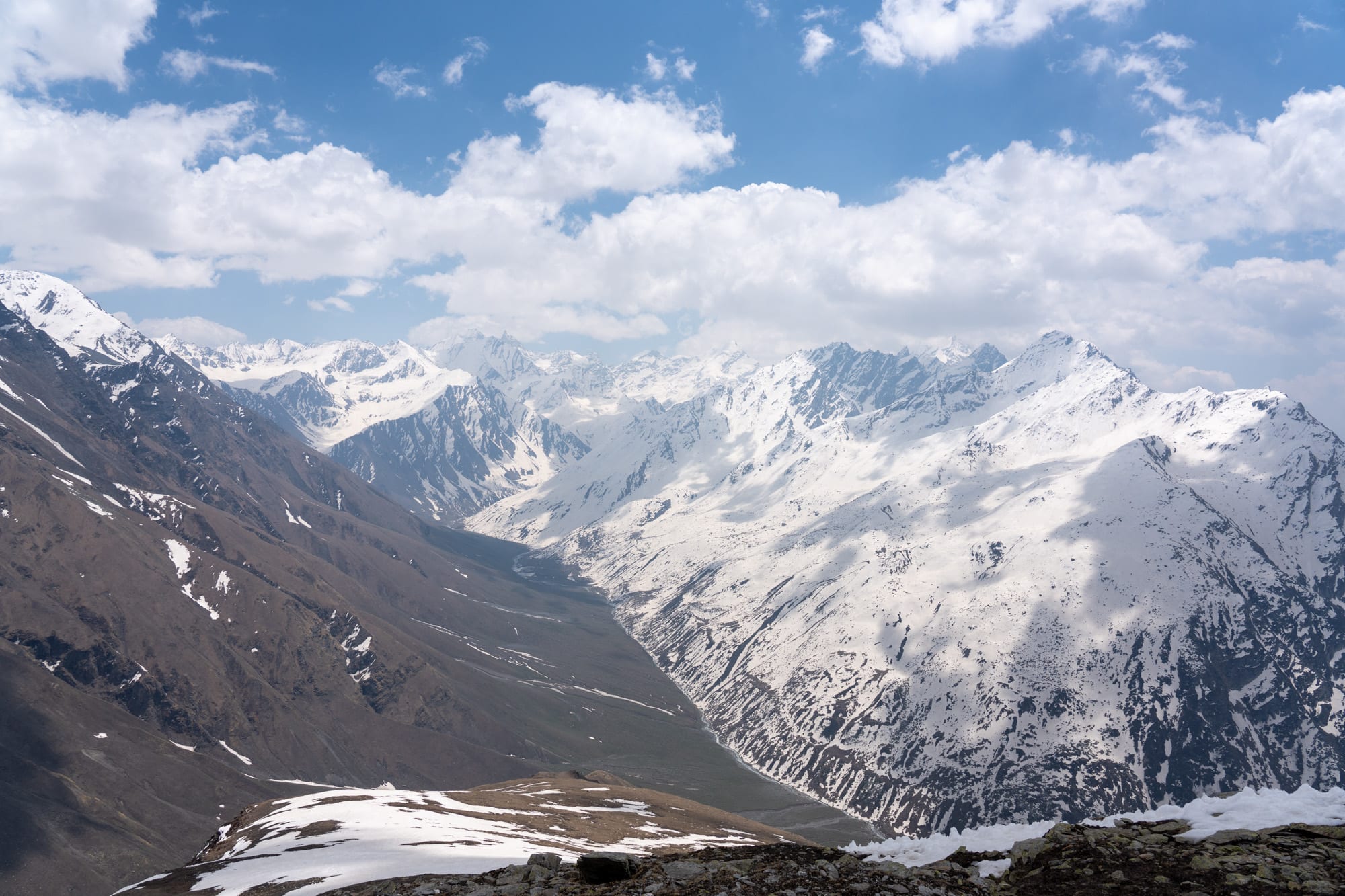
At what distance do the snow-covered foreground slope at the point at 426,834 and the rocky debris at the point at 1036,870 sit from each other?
19371 mm

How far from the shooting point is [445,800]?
12294cm

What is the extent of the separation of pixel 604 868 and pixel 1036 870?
60.5 ft

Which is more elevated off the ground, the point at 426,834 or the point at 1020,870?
the point at 1020,870

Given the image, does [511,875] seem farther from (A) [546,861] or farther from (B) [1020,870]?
(B) [1020,870]

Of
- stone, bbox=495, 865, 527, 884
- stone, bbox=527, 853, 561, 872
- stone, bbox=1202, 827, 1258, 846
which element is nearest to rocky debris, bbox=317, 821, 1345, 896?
stone, bbox=1202, 827, 1258, 846

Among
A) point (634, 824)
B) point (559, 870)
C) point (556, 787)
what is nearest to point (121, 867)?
point (556, 787)

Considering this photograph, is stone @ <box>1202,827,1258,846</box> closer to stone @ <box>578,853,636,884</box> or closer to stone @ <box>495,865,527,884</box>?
stone @ <box>578,853,636,884</box>

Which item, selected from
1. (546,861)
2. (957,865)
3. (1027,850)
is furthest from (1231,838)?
(546,861)

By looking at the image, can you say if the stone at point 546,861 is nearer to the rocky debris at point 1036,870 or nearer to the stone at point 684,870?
the rocky debris at point 1036,870

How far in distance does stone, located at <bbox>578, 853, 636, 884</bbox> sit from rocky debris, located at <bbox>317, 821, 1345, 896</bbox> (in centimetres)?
5

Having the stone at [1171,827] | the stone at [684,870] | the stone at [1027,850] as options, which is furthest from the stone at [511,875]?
the stone at [1171,827]

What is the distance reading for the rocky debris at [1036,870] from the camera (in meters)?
25.8

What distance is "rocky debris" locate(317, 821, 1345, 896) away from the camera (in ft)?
84.7

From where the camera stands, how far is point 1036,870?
96.7 ft
